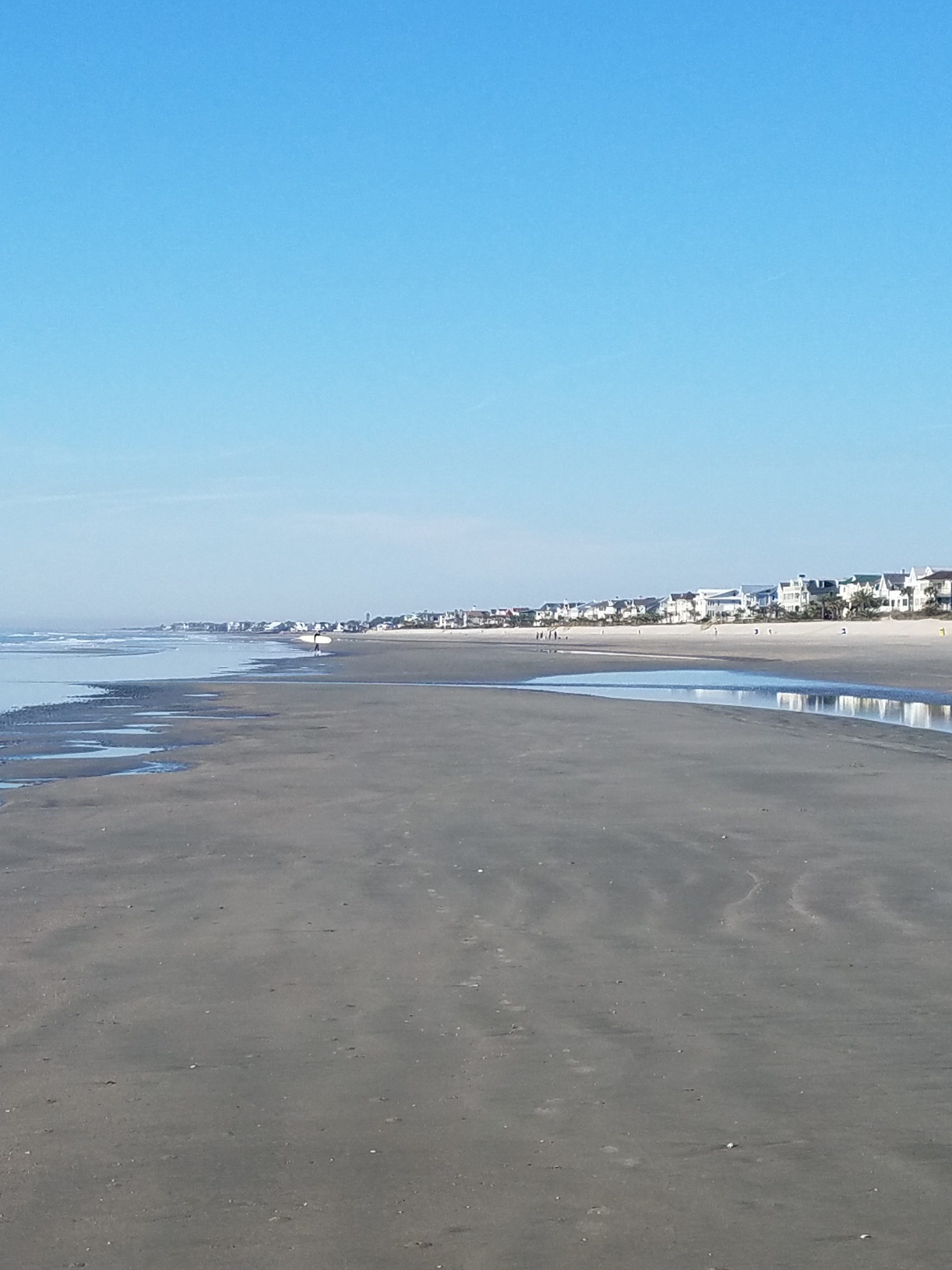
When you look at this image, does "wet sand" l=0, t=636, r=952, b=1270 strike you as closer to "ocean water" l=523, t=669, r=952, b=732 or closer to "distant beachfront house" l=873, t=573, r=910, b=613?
"ocean water" l=523, t=669, r=952, b=732

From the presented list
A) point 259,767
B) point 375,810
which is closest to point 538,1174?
point 375,810

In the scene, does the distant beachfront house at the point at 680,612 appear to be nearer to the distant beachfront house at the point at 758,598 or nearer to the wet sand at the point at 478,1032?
the distant beachfront house at the point at 758,598

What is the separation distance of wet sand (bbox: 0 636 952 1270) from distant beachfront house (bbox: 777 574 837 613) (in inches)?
5521

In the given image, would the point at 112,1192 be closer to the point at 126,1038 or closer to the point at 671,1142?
the point at 126,1038

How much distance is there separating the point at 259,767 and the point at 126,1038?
419 inches

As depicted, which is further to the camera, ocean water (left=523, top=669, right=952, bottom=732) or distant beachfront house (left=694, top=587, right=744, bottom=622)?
distant beachfront house (left=694, top=587, right=744, bottom=622)

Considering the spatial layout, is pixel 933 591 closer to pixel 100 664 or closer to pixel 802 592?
pixel 802 592

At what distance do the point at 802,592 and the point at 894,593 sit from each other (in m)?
19.0

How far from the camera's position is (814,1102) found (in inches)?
193

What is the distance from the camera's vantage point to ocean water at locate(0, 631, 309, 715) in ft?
117

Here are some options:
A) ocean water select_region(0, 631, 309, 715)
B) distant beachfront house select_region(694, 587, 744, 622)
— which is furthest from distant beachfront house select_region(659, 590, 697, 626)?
ocean water select_region(0, 631, 309, 715)

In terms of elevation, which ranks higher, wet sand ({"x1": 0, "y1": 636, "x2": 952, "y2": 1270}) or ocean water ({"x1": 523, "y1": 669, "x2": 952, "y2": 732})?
wet sand ({"x1": 0, "y1": 636, "x2": 952, "y2": 1270})

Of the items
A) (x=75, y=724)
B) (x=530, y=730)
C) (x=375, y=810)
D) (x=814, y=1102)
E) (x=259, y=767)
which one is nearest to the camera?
(x=814, y=1102)

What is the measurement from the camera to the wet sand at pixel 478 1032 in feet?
13.0
